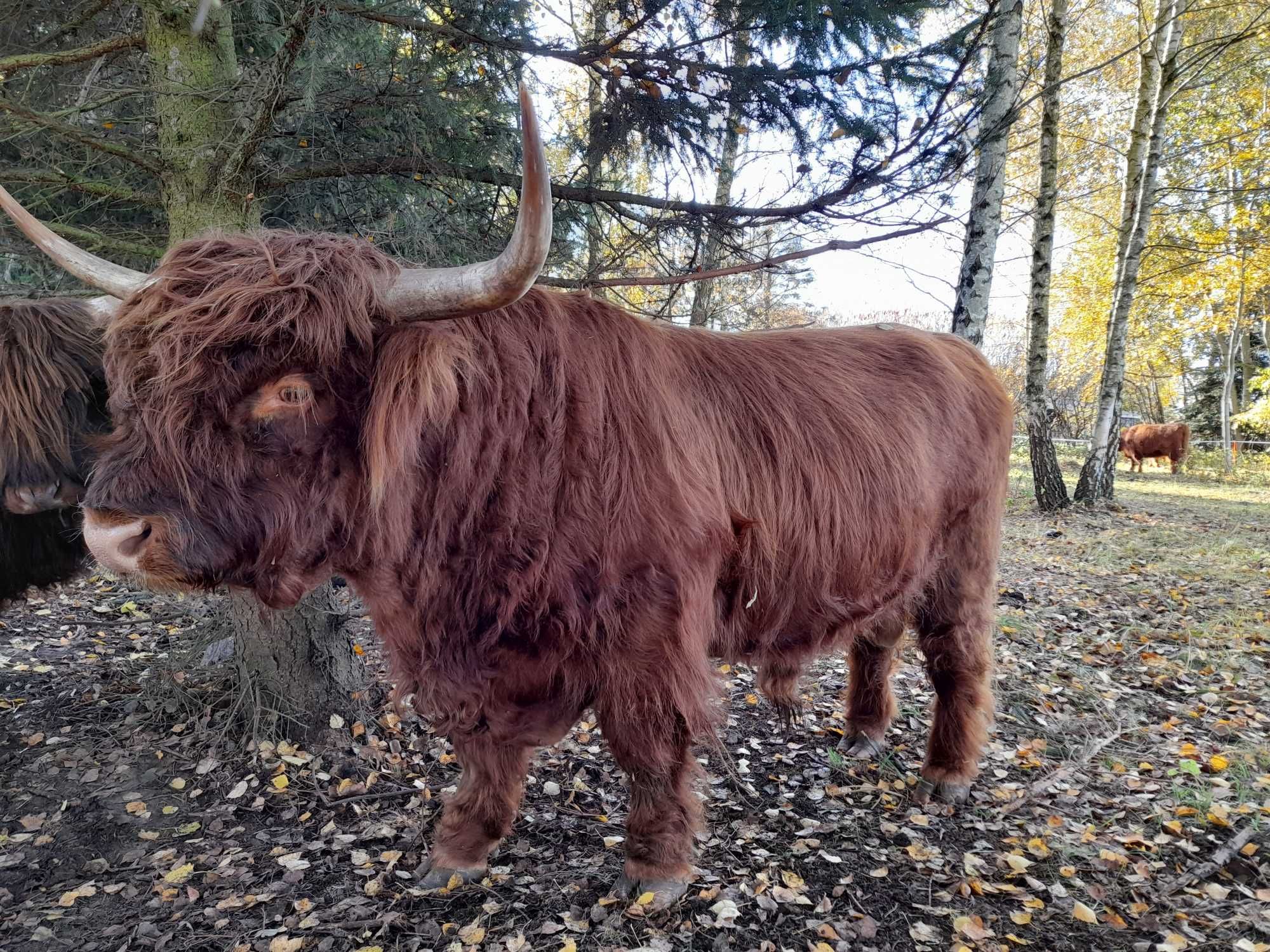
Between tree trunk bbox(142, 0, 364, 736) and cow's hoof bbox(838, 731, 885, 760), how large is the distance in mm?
2590

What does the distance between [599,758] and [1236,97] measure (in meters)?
21.7

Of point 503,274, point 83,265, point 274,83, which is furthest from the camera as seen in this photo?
point 274,83

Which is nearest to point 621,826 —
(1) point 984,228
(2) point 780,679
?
(2) point 780,679

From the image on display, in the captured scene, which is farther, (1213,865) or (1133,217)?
(1133,217)

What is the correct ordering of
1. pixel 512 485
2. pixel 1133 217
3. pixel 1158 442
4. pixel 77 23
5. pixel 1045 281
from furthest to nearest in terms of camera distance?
pixel 1158 442, pixel 1133 217, pixel 1045 281, pixel 77 23, pixel 512 485

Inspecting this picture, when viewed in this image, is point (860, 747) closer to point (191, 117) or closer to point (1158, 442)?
point (191, 117)

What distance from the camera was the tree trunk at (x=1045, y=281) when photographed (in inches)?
339

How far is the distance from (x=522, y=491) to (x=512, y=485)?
4 centimetres

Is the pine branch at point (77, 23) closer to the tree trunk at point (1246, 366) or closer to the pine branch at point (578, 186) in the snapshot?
the pine branch at point (578, 186)

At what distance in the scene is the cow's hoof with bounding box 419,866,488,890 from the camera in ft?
8.61

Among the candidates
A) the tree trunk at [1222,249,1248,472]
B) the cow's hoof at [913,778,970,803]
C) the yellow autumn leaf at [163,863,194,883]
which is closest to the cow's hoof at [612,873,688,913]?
the cow's hoof at [913,778,970,803]

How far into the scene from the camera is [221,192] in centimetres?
323

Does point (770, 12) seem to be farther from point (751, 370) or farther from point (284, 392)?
point (284, 392)

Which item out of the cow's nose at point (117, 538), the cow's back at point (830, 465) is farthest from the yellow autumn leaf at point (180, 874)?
the cow's back at point (830, 465)
